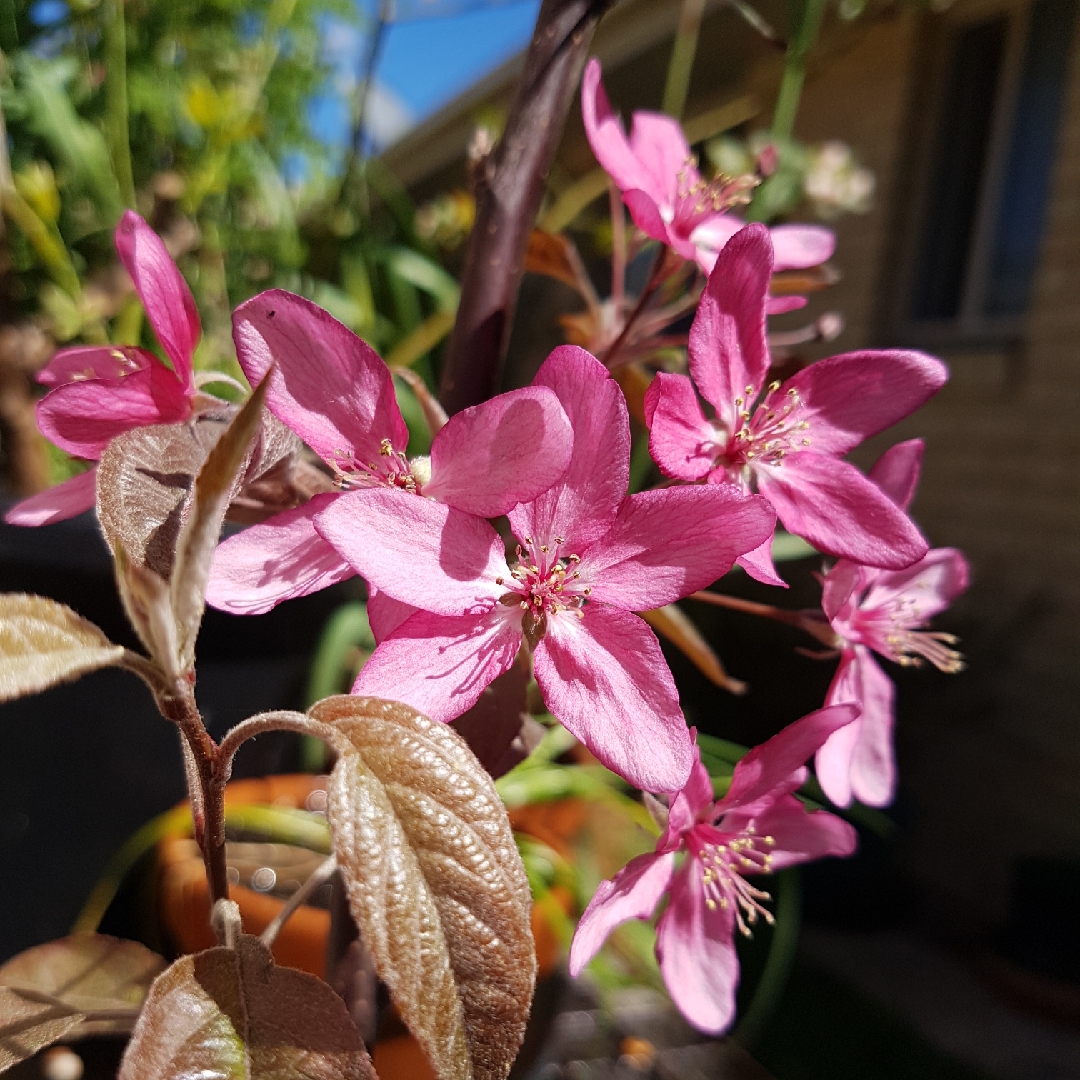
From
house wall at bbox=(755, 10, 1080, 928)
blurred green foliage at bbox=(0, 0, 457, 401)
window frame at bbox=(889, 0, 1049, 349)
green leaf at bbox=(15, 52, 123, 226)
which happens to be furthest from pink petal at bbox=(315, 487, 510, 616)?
window frame at bbox=(889, 0, 1049, 349)

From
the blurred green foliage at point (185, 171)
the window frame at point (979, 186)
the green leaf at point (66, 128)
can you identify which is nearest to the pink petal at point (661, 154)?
the blurred green foliage at point (185, 171)

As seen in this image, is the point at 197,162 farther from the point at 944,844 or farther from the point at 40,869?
the point at 944,844

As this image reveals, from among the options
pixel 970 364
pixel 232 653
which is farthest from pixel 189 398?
pixel 970 364

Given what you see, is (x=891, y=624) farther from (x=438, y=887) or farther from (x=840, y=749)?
(x=438, y=887)

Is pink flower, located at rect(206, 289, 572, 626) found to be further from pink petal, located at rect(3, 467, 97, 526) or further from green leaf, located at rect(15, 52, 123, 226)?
green leaf, located at rect(15, 52, 123, 226)

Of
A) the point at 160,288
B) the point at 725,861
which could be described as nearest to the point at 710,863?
the point at 725,861
